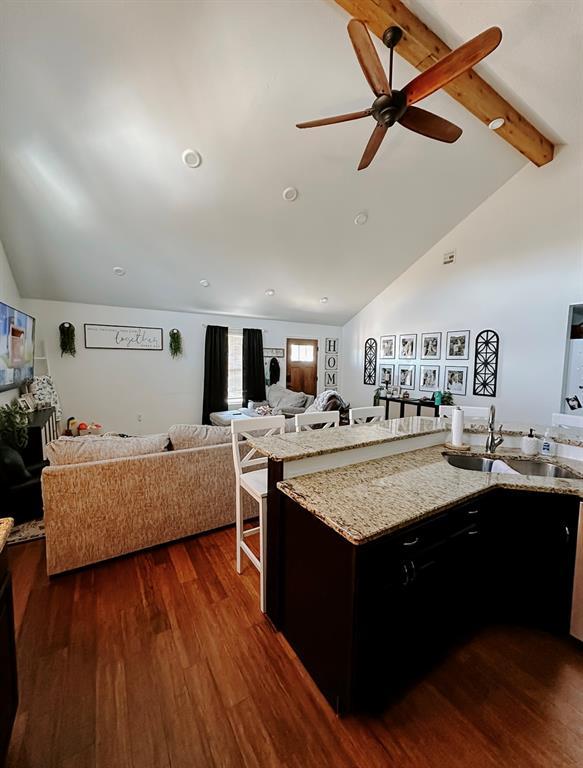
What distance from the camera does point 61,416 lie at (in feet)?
16.5

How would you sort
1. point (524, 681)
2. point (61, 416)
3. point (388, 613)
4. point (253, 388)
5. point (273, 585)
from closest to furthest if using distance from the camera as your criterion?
point (388, 613)
point (524, 681)
point (273, 585)
point (61, 416)
point (253, 388)

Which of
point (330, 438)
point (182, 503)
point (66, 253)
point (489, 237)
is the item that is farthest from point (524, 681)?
point (66, 253)

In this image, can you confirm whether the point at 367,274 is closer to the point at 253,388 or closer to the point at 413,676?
the point at 253,388

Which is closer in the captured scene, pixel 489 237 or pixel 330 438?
pixel 330 438

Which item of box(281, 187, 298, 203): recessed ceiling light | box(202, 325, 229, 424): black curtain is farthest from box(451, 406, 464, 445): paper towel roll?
box(202, 325, 229, 424): black curtain

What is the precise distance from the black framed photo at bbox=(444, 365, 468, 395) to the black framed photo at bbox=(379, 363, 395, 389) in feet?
3.87

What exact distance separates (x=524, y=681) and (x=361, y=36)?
3.42 metres

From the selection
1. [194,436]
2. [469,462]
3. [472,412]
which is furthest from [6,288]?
[472,412]

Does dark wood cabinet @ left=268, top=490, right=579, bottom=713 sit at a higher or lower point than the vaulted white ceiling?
lower

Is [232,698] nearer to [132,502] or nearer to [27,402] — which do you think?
[132,502]

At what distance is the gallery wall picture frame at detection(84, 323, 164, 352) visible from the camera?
17.3 feet

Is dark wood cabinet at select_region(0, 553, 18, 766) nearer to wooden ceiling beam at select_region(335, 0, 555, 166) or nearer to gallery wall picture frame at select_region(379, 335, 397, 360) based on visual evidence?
wooden ceiling beam at select_region(335, 0, 555, 166)

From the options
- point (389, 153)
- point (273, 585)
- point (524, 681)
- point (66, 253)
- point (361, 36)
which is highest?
point (389, 153)

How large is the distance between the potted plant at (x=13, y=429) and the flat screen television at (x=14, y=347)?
1.47 ft
